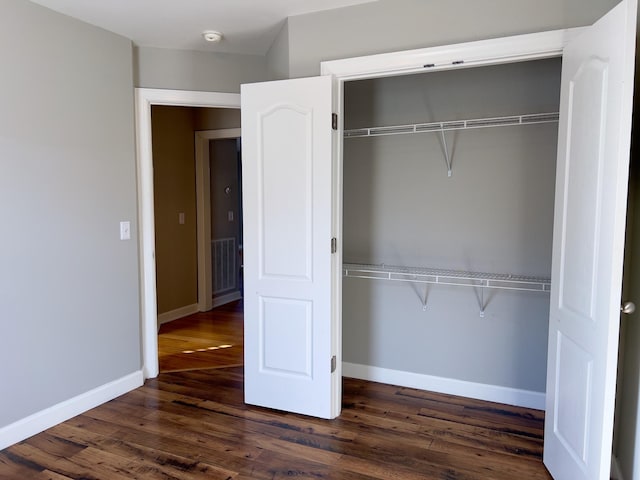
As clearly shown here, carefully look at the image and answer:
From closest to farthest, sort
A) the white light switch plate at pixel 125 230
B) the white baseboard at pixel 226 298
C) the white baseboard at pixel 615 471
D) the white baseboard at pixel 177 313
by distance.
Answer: the white baseboard at pixel 615 471, the white light switch plate at pixel 125 230, the white baseboard at pixel 177 313, the white baseboard at pixel 226 298

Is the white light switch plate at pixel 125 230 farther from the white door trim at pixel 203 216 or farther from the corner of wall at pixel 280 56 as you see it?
the white door trim at pixel 203 216

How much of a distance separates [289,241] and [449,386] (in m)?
1.53

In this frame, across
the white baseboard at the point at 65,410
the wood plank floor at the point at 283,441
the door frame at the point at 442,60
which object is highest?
the door frame at the point at 442,60

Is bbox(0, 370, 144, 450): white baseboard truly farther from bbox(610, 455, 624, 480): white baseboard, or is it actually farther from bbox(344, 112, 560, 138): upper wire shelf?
bbox(610, 455, 624, 480): white baseboard

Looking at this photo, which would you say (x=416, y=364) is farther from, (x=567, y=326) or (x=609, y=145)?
(x=609, y=145)

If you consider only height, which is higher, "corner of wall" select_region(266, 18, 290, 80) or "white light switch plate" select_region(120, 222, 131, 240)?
"corner of wall" select_region(266, 18, 290, 80)

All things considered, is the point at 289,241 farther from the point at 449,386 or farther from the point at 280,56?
the point at 449,386

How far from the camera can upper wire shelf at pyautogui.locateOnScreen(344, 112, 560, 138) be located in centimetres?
273

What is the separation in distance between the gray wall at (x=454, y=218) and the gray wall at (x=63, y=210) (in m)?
1.59

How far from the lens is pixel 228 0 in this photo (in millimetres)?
2445

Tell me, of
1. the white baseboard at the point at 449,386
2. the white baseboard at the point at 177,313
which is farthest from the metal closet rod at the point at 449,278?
the white baseboard at the point at 177,313

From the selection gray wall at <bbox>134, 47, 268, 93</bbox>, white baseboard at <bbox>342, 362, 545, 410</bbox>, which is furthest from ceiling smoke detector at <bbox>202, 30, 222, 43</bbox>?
white baseboard at <bbox>342, 362, 545, 410</bbox>

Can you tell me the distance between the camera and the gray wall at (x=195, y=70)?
10.6 feet

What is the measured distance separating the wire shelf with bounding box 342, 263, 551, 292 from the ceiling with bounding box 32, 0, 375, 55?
1.68 meters
